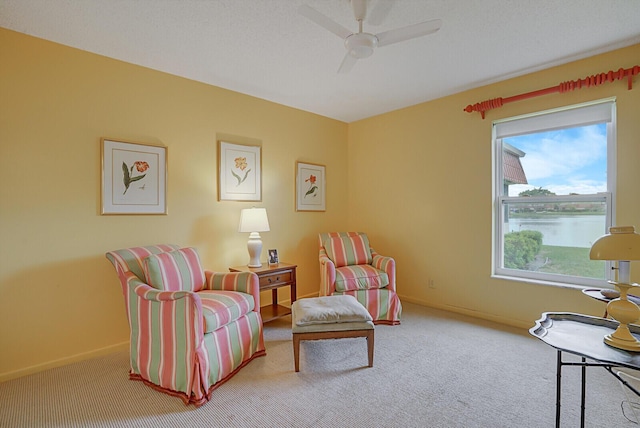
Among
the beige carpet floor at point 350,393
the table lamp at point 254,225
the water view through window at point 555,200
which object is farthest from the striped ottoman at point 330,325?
the water view through window at point 555,200

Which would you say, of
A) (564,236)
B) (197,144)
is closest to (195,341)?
(197,144)

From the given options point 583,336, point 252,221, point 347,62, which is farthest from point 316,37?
point 583,336

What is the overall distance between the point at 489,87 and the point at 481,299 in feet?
7.51

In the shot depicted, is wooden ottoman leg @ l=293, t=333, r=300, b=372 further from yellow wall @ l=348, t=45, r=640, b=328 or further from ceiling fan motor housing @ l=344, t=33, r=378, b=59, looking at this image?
yellow wall @ l=348, t=45, r=640, b=328

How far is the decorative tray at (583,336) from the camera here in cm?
132

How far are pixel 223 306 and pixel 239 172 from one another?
1.69 metres

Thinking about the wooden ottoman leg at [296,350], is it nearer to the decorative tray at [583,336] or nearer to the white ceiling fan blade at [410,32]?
the decorative tray at [583,336]

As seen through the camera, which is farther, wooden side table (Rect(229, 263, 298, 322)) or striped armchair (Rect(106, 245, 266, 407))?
wooden side table (Rect(229, 263, 298, 322))

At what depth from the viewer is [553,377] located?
2158 mm

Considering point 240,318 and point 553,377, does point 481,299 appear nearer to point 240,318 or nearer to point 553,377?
point 553,377

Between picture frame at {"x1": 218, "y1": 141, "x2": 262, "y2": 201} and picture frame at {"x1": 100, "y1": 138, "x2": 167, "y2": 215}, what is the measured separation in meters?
0.58

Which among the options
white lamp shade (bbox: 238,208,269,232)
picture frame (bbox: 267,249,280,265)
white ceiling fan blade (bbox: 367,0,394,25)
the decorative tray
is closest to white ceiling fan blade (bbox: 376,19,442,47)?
white ceiling fan blade (bbox: 367,0,394,25)

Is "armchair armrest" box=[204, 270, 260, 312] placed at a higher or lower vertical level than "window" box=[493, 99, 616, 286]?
lower

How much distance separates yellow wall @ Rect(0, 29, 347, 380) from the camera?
2.27m
